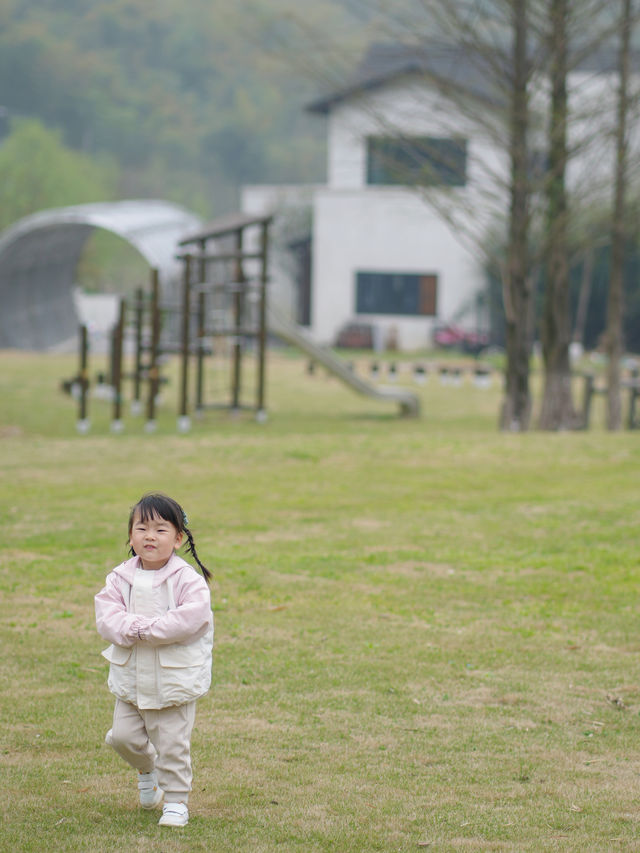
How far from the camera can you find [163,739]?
402 cm

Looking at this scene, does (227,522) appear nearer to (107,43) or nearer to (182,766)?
(182,766)

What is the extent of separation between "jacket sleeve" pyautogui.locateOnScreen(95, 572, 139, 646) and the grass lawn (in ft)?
2.05

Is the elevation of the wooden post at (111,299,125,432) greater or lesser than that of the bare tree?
lesser

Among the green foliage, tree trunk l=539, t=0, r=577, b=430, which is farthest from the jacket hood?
the green foliage

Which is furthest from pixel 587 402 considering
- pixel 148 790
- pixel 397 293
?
pixel 397 293

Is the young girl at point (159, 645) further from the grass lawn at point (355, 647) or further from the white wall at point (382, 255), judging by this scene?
the white wall at point (382, 255)

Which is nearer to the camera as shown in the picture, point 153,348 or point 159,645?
point 159,645

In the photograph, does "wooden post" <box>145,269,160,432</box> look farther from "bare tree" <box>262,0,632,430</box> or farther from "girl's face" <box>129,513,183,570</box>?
"girl's face" <box>129,513,183,570</box>

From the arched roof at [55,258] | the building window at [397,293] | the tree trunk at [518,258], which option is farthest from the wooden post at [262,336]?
the building window at [397,293]

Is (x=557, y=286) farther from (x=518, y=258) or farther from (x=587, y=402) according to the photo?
(x=587, y=402)

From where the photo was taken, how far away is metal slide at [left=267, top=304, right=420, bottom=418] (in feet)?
63.2

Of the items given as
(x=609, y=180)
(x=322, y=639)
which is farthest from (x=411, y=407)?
(x=322, y=639)

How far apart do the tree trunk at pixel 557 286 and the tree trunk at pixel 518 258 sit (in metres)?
0.35

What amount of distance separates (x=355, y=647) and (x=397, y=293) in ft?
107
